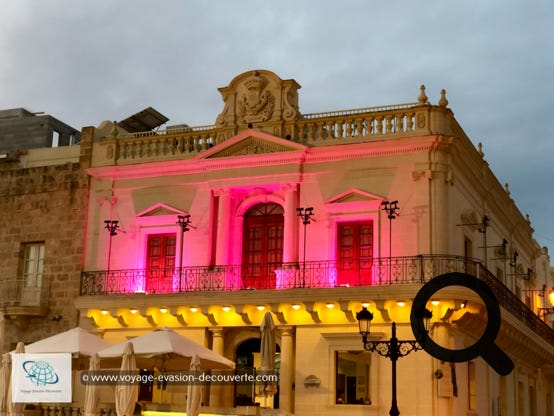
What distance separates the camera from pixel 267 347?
776 inches

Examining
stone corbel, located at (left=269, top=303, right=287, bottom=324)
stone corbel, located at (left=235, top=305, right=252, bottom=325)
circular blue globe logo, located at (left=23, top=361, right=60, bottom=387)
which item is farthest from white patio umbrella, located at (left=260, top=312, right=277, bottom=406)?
circular blue globe logo, located at (left=23, top=361, right=60, bottom=387)

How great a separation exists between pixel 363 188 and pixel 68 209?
331 inches

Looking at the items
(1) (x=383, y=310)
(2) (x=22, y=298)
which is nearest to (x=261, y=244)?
(1) (x=383, y=310)

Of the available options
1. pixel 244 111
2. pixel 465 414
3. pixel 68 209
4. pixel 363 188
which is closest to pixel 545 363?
pixel 465 414

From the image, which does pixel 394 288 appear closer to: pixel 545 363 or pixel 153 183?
pixel 153 183

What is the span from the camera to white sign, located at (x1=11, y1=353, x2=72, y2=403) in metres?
19.1

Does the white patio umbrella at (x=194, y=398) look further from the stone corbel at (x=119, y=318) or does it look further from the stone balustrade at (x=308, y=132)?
the stone balustrade at (x=308, y=132)

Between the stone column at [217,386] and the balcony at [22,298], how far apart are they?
5.16m

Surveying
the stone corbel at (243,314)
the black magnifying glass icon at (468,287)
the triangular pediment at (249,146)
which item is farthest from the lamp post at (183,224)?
the black magnifying glass icon at (468,287)

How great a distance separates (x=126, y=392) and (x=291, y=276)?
5773mm

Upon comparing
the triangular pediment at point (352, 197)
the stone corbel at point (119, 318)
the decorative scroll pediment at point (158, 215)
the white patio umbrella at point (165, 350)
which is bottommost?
the white patio umbrella at point (165, 350)

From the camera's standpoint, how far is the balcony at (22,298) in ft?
80.5

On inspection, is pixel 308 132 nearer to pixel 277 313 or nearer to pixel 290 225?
pixel 290 225

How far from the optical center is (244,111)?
2394 cm
